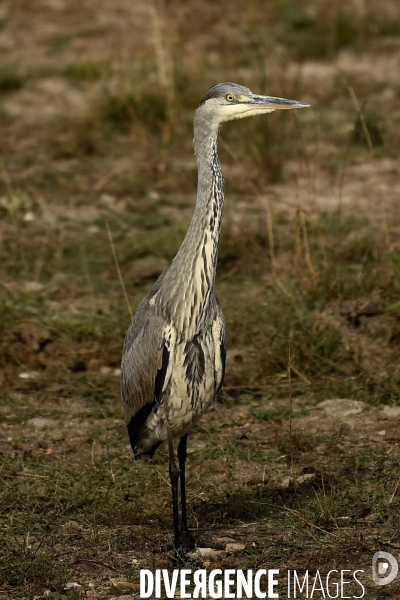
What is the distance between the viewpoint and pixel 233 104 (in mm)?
4957

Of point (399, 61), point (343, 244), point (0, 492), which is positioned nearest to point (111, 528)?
point (0, 492)

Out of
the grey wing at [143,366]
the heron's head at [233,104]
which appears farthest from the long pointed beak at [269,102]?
the grey wing at [143,366]

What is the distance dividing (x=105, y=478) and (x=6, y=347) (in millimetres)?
1597

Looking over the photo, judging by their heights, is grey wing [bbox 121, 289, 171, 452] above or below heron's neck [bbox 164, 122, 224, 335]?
below

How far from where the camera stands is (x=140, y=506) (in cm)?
518

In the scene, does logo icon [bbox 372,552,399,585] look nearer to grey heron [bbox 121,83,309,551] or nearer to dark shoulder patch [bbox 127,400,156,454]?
grey heron [bbox 121,83,309,551]

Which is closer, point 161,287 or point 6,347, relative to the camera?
point 161,287

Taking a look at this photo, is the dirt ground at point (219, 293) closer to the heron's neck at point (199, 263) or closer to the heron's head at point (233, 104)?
the heron's neck at point (199, 263)

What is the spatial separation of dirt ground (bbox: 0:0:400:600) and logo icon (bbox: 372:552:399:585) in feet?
0.11

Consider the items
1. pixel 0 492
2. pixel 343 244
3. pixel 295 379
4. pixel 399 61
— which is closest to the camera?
pixel 0 492

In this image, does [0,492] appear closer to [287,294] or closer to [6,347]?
[6,347]

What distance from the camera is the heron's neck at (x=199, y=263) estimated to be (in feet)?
15.7

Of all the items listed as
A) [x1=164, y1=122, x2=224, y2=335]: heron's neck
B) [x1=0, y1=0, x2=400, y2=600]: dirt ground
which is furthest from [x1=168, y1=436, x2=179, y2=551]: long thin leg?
[x1=164, y1=122, x2=224, y2=335]: heron's neck

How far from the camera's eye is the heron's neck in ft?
15.7
